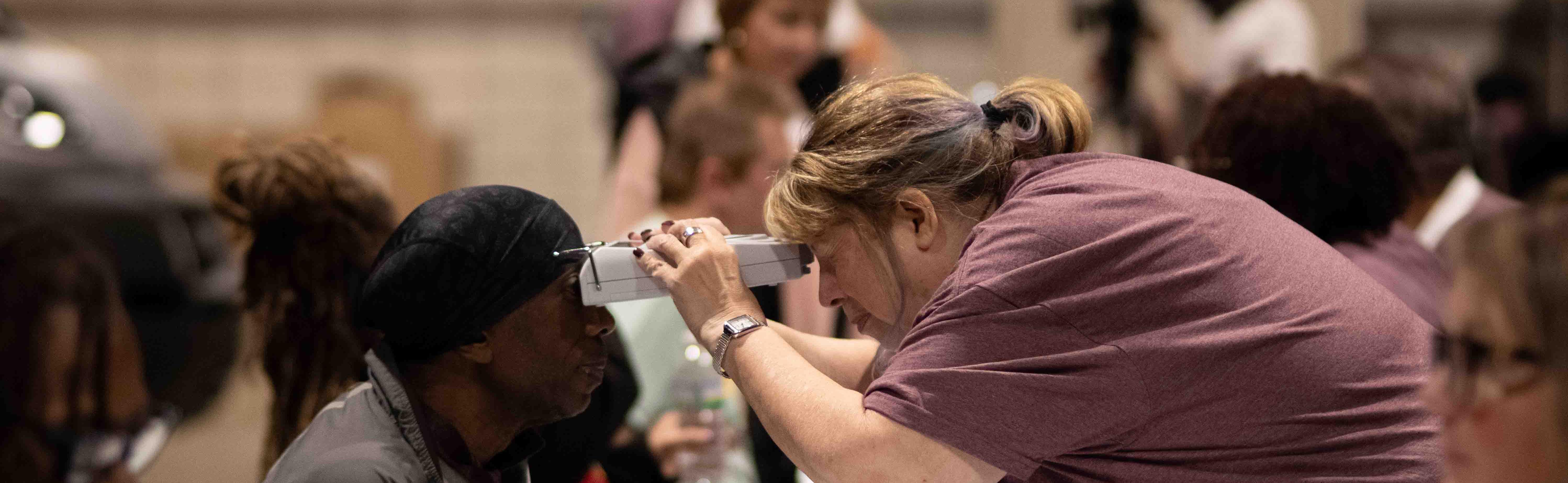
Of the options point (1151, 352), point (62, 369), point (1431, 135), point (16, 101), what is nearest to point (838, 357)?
point (1151, 352)

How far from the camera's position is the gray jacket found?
1.57 metres

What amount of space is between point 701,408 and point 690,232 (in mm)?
1047

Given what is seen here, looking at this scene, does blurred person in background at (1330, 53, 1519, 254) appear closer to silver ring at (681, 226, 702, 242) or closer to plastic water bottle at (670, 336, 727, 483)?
plastic water bottle at (670, 336, 727, 483)

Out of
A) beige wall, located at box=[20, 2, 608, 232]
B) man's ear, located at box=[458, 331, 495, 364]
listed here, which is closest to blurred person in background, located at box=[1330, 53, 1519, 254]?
man's ear, located at box=[458, 331, 495, 364]

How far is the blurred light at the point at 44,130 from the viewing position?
3646 millimetres

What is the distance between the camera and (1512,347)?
108 centimetres

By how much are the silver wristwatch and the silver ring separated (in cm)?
13

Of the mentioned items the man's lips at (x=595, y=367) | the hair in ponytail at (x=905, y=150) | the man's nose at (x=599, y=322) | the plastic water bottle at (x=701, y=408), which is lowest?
the plastic water bottle at (x=701, y=408)

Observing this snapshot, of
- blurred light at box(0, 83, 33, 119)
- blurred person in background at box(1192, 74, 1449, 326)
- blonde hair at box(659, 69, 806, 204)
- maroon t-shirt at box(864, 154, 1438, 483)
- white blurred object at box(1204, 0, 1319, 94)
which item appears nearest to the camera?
maroon t-shirt at box(864, 154, 1438, 483)

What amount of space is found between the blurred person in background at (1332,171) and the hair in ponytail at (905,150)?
0.75 m

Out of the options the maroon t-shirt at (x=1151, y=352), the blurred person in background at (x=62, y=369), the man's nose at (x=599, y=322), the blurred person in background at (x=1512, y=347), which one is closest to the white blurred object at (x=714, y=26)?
the blurred person in background at (x=62, y=369)

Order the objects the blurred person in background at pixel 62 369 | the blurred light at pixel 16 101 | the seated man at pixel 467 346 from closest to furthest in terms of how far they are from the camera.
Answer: the seated man at pixel 467 346 → the blurred person in background at pixel 62 369 → the blurred light at pixel 16 101

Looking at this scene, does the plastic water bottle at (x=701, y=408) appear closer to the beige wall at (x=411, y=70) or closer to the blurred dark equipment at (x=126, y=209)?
the blurred dark equipment at (x=126, y=209)

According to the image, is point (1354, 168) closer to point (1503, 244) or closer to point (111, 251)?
point (1503, 244)
